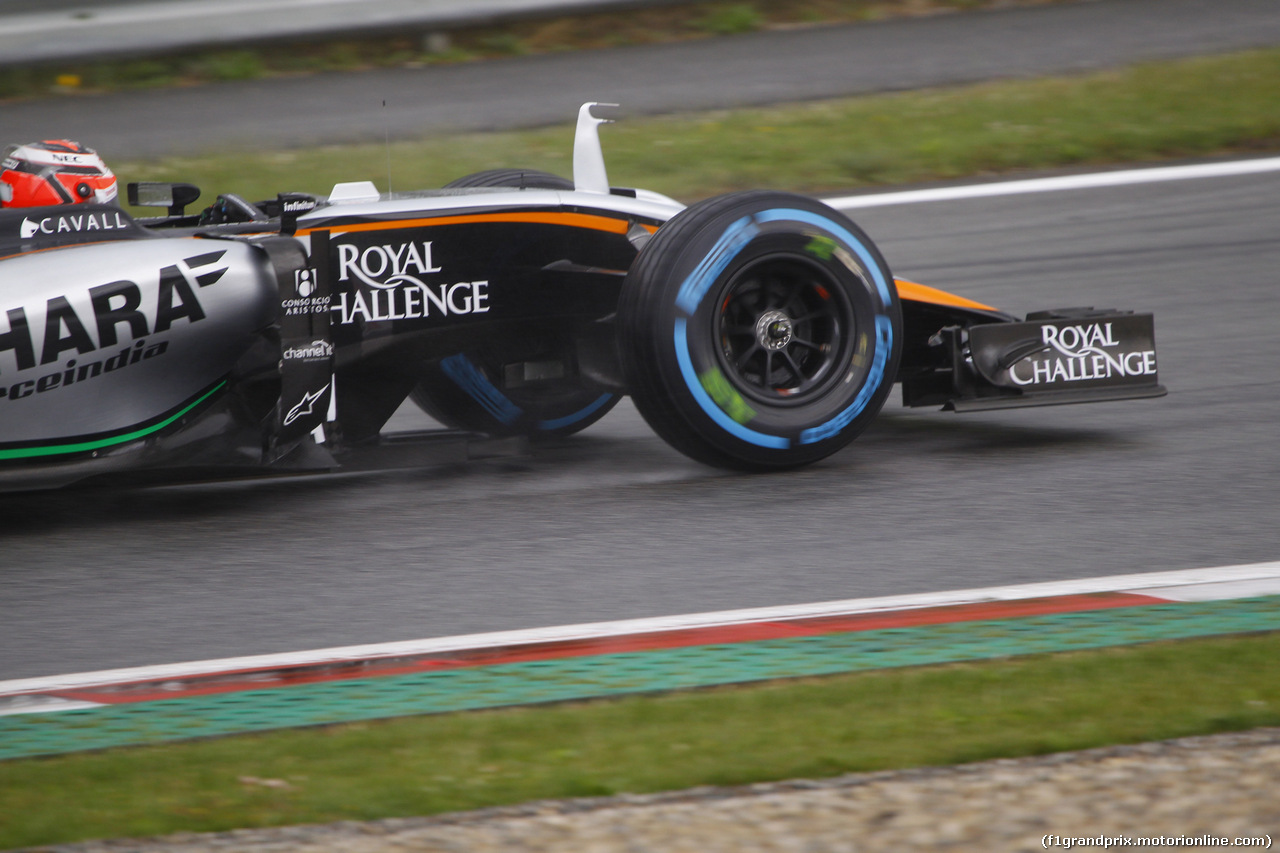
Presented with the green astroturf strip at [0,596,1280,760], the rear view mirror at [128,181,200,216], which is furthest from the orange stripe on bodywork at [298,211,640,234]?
the green astroturf strip at [0,596,1280,760]

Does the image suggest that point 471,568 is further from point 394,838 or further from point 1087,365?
point 1087,365

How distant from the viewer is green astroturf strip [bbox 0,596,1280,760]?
3.49 metres

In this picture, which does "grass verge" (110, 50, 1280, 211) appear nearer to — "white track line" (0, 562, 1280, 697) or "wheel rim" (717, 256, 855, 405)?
"wheel rim" (717, 256, 855, 405)

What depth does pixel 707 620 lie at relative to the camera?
4.10m

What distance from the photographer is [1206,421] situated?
6012 millimetres

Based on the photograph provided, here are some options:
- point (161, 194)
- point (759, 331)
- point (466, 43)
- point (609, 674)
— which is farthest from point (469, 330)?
point (466, 43)

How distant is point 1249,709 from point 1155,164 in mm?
7992

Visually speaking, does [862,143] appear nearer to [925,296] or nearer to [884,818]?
[925,296]

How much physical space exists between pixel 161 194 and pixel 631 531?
2.07 meters

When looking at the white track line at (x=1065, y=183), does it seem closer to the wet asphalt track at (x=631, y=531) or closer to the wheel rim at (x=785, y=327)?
the wet asphalt track at (x=631, y=531)

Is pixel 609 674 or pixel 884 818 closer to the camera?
pixel 884 818

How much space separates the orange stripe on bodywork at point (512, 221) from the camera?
5156mm

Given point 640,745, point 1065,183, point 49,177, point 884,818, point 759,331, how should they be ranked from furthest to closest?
point 1065,183
point 759,331
point 49,177
point 640,745
point 884,818

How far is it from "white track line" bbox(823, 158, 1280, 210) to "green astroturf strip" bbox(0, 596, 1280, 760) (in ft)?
20.4
